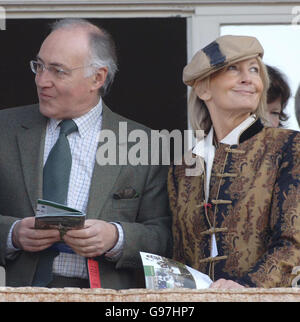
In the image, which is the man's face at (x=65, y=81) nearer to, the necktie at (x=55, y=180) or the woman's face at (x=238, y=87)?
the necktie at (x=55, y=180)

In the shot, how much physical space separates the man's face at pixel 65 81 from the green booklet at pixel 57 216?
2.32 ft

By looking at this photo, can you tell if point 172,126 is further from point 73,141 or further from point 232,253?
point 232,253

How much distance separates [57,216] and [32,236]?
0.34 metres

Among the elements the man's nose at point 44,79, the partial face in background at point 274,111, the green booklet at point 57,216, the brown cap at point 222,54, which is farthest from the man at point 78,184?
the partial face in background at point 274,111

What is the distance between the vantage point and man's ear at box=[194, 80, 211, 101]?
473cm

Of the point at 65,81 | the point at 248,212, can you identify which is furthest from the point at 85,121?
the point at 248,212

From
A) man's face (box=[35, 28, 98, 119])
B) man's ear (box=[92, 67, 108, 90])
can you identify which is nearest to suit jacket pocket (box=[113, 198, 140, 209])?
man's face (box=[35, 28, 98, 119])

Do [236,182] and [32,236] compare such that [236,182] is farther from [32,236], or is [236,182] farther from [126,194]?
[32,236]

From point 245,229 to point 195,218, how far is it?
0.86 feet

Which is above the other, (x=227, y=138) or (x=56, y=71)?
(x=56, y=71)

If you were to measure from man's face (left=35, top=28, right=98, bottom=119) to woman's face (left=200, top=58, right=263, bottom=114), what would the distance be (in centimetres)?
66

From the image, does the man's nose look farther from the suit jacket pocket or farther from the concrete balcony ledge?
the concrete balcony ledge

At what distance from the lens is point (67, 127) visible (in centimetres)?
490

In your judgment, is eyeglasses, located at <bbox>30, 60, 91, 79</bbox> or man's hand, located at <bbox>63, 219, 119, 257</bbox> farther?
eyeglasses, located at <bbox>30, 60, 91, 79</bbox>
